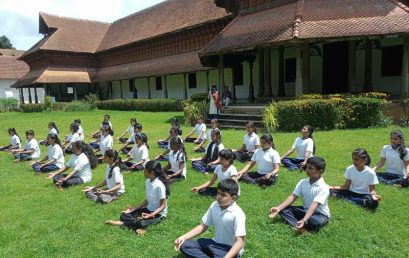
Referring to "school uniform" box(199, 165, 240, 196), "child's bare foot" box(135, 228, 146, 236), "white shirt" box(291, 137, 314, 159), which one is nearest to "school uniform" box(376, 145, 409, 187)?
"white shirt" box(291, 137, 314, 159)

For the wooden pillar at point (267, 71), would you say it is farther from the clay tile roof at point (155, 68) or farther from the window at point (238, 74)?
the clay tile roof at point (155, 68)

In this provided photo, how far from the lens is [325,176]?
7.97m

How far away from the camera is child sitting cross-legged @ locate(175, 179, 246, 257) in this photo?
403 centimetres

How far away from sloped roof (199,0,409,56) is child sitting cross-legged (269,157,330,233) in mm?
10345

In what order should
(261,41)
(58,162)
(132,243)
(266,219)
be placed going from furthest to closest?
(261,41)
(58,162)
(266,219)
(132,243)

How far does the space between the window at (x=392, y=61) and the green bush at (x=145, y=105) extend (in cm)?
1267

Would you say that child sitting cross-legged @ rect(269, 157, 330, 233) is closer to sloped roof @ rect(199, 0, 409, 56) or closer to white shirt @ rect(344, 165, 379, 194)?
white shirt @ rect(344, 165, 379, 194)

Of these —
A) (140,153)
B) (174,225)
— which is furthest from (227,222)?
(140,153)

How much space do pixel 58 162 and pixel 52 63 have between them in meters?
29.9

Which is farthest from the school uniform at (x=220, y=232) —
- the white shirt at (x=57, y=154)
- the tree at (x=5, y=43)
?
the tree at (x=5, y=43)

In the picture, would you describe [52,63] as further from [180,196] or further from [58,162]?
[180,196]

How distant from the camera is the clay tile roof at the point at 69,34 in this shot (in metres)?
37.4

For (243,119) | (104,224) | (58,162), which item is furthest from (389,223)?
(243,119)

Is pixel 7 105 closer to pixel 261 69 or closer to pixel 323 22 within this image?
pixel 261 69
